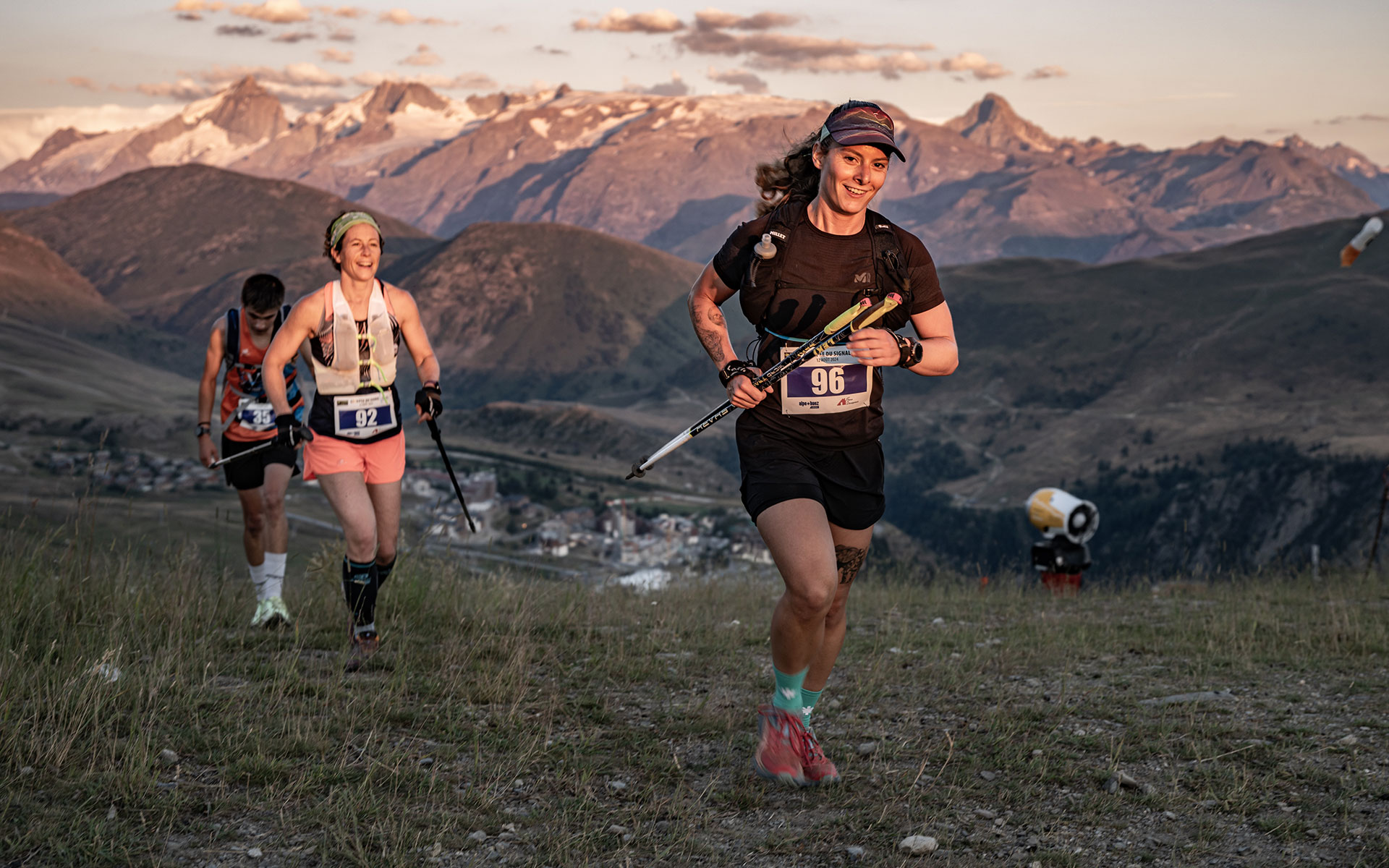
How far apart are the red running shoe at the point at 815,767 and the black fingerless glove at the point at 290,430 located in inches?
133

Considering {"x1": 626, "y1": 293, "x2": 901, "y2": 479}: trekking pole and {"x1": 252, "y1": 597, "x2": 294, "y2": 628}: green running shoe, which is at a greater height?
{"x1": 626, "y1": 293, "x2": 901, "y2": 479}: trekking pole

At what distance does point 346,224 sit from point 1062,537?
26.5 feet

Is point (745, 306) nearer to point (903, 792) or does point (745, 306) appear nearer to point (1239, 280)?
point (903, 792)

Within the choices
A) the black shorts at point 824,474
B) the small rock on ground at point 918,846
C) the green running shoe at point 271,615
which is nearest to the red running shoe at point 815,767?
the small rock on ground at point 918,846

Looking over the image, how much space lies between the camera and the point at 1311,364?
143125mm

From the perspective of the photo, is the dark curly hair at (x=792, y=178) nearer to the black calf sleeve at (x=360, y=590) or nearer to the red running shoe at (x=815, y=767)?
the red running shoe at (x=815, y=767)

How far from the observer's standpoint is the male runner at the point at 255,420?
7.60 meters

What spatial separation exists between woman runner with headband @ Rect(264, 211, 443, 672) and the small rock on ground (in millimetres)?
3463

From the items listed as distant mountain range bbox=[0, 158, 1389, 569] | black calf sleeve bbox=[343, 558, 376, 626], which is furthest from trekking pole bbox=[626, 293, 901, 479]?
distant mountain range bbox=[0, 158, 1389, 569]

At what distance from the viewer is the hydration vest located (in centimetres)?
467

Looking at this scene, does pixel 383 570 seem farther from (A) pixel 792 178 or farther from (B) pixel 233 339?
(A) pixel 792 178

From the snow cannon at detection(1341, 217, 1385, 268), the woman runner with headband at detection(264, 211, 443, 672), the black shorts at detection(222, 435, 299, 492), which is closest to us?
the snow cannon at detection(1341, 217, 1385, 268)

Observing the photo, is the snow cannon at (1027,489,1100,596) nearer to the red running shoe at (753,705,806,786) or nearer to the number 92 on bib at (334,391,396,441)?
the red running shoe at (753,705,806,786)

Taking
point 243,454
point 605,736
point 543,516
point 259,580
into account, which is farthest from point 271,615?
point 543,516
